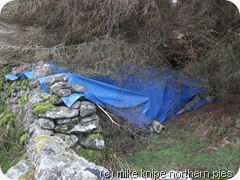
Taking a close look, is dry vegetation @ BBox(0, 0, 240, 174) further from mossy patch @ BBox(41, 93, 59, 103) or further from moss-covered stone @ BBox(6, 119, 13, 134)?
moss-covered stone @ BBox(6, 119, 13, 134)

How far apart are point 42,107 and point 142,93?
2426mm

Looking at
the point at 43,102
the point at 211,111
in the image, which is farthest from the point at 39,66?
the point at 211,111

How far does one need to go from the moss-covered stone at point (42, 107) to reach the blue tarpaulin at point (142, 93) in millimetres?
319

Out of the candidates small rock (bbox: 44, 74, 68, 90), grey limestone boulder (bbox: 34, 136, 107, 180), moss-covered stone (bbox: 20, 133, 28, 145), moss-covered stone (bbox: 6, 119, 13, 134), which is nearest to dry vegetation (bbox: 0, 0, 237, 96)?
small rock (bbox: 44, 74, 68, 90)

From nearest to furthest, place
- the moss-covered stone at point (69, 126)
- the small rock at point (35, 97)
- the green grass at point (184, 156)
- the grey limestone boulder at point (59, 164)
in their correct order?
1. the grey limestone boulder at point (59, 164)
2. the green grass at point (184, 156)
3. the moss-covered stone at point (69, 126)
4. the small rock at point (35, 97)

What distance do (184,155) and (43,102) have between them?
2645 millimetres

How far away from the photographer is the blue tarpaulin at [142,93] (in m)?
6.36

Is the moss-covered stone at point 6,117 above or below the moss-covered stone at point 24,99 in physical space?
below

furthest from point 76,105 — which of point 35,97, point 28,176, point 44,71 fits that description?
point 28,176

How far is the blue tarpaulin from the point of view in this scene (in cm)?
636

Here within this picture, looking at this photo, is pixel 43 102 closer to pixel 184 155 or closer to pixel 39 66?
pixel 39 66

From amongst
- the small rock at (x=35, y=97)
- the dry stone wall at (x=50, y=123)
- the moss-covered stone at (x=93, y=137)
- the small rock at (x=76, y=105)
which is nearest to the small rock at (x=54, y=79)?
the dry stone wall at (x=50, y=123)

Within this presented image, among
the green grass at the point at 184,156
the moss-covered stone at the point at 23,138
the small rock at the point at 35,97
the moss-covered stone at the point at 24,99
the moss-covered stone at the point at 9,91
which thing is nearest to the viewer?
the green grass at the point at 184,156

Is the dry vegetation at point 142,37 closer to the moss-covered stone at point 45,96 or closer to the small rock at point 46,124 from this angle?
the moss-covered stone at point 45,96
